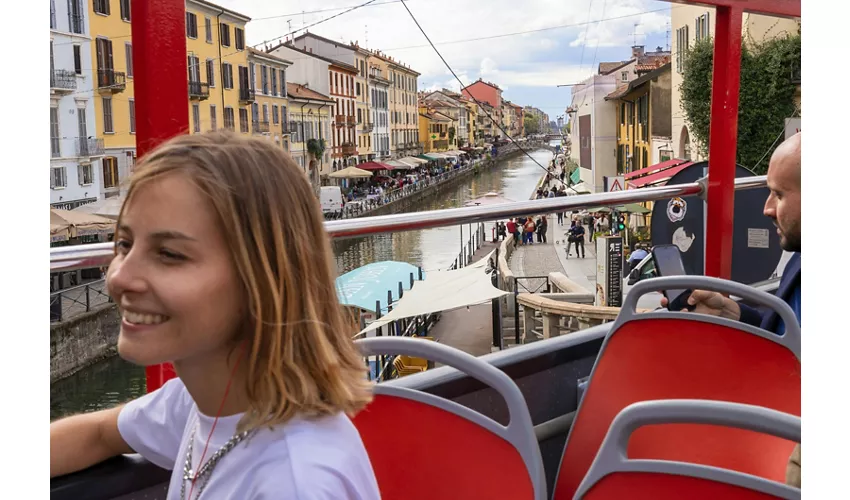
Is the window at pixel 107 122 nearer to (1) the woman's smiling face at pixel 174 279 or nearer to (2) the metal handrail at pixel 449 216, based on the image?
(2) the metal handrail at pixel 449 216

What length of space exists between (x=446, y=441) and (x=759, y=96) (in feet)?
39.3

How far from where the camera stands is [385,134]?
11.3m

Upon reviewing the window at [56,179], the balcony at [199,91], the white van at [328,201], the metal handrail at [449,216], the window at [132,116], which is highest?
the balcony at [199,91]

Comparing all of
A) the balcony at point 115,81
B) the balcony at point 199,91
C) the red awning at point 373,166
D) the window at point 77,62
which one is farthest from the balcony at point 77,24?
the red awning at point 373,166

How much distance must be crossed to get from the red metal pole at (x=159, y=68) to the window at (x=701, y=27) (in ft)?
42.2

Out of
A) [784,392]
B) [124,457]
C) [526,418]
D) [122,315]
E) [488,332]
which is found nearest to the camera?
[122,315]

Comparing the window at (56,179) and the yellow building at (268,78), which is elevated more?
the yellow building at (268,78)

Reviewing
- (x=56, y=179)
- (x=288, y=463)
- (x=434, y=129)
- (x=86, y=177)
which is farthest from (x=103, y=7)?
(x=434, y=129)

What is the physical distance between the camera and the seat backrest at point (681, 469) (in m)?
0.56

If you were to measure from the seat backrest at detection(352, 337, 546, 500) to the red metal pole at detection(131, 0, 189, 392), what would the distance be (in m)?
0.36

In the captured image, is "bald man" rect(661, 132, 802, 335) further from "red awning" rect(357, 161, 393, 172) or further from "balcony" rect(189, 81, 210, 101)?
"red awning" rect(357, 161, 393, 172)
